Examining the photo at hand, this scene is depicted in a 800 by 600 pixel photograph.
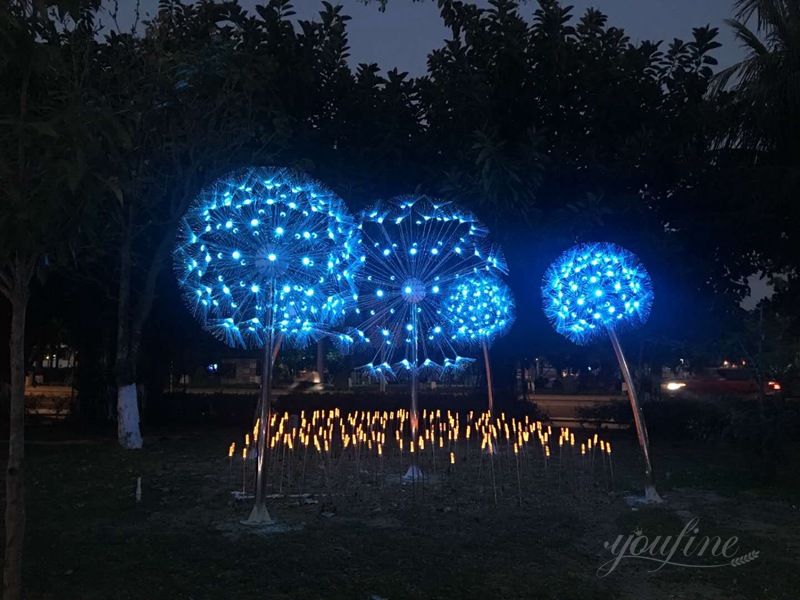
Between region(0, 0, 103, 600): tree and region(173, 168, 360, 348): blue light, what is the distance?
4.55 metres

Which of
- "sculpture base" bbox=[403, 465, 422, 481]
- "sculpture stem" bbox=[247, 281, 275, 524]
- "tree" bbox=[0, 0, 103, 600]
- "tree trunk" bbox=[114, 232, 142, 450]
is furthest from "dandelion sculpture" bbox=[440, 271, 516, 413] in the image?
"tree" bbox=[0, 0, 103, 600]

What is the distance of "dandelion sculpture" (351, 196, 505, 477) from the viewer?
15.9 metres

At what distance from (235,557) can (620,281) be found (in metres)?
7.94

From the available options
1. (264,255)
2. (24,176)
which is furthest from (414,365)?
(24,176)

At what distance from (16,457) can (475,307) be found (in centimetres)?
1267

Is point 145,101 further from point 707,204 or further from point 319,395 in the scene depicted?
point 707,204

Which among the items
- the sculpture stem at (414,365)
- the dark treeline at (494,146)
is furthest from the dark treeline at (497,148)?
the sculpture stem at (414,365)

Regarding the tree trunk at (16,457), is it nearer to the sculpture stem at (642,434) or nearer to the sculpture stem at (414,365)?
the sculpture stem at (414,365)

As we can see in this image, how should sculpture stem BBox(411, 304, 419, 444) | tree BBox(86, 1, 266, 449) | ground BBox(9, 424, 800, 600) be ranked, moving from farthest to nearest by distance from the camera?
tree BBox(86, 1, 266, 449) → sculpture stem BBox(411, 304, 419, 444) → ground BBox(9, 424, 800, 600)

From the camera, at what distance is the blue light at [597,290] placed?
13.2 metres

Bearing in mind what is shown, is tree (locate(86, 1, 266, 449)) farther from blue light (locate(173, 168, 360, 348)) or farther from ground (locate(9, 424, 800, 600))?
blue light (locate(173, 168, 360, 348))

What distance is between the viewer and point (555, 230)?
2100 cm

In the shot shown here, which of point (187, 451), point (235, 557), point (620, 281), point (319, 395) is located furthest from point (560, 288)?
point (319, 395)

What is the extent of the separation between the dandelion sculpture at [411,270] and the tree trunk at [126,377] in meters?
7.16
